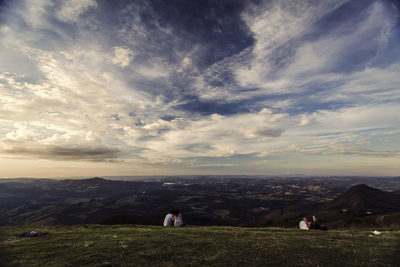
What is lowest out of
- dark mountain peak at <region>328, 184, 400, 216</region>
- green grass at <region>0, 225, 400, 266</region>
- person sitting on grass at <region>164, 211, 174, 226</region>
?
dark mountain peak at <region>328, 184, 400, 216</region>

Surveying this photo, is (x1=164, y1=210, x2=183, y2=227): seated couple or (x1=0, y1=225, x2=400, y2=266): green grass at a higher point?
(x1=0, y1=225, x2=400, y2=266): green grass

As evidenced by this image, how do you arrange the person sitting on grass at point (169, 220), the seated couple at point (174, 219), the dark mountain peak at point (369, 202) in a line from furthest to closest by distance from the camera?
the dark mountain peak at point (369, 202) → the person sitting on grass at point (169, 220) → the seated couple at point (174, 219)

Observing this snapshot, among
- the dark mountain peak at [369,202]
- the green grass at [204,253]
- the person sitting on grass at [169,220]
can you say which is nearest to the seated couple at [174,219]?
the person sitting on grass at [169,220]

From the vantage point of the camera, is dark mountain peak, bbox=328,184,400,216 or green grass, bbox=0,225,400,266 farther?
dark mountain peak, bbox=328,184,400,216

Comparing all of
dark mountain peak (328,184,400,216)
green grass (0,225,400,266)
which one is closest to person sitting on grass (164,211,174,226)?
green grass (0,225,400,266)

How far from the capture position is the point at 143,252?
1597 cm

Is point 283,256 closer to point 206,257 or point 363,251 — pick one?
point 206,257

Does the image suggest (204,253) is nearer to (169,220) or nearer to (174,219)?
(174,219)

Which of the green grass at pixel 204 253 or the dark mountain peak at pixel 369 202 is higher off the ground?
the green grass at pixel 204 253

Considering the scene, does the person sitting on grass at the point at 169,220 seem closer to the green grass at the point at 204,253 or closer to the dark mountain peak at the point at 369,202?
the green grass at the point at 204,253

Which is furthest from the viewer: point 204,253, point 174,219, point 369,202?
point 369,202

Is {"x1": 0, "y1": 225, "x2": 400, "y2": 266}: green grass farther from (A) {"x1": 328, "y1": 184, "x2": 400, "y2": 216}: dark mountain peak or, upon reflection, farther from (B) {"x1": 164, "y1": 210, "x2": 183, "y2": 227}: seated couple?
(A) {"x1": 328, "y1": 184, "x2": 400, "y2": 216}: dark mountain peak

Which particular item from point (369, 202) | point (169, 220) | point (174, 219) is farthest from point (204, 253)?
point (369, 202)

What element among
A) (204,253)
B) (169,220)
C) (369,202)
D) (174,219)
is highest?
(204,253)
